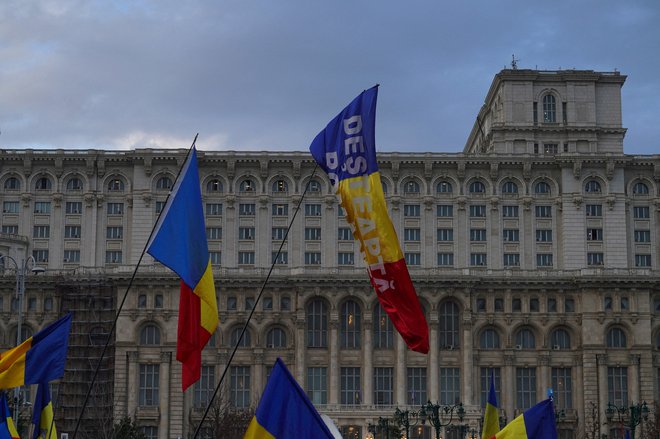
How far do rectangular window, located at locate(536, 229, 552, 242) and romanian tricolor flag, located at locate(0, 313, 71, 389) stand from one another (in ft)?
318

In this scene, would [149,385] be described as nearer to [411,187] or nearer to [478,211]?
[411,187]

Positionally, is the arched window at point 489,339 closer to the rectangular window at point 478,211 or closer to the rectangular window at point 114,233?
the rectangular window at point 478,211

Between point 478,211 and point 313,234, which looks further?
point 478,211

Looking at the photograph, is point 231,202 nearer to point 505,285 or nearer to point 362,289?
point 362,289

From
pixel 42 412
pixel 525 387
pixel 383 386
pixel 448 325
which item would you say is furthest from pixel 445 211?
pixel 42 412

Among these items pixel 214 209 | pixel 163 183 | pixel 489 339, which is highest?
pixel 163 183

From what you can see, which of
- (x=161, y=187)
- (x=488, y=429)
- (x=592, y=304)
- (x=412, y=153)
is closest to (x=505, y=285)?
(x=592, y=304)

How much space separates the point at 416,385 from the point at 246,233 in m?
24.0

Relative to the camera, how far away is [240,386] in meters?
121

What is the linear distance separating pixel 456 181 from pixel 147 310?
35.2 m

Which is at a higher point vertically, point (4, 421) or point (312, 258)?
point (312, 258)

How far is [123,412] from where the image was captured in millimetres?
117500

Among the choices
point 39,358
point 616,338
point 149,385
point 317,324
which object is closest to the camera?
point 39,358

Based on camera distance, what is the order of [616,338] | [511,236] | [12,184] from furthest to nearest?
[12,184] < [511,236] < [616,338]
